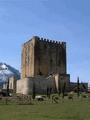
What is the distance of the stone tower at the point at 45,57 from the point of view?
114500 millimetres

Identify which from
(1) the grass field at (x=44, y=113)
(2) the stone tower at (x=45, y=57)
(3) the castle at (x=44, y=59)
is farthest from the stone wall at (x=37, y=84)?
(1) the grass field at (x=44, y=113)

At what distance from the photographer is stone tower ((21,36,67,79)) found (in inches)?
4508

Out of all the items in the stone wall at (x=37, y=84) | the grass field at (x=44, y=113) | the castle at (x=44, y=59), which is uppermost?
the castle at (x=44, y=59)

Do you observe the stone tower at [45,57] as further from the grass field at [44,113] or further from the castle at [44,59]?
the grass field at [44,113]

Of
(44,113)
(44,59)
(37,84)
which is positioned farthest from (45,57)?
(44,113)

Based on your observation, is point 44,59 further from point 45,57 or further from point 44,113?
point 44,113

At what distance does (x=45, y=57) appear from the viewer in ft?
377

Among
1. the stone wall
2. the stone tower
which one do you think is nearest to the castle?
the stone tower

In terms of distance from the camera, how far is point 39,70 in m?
115

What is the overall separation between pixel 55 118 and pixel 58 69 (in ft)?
272

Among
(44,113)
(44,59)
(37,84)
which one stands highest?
(44,59)

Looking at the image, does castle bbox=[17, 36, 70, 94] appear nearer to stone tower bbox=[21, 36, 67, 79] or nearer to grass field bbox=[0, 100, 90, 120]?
stone tower bbox=[21, 36, 67, 79]

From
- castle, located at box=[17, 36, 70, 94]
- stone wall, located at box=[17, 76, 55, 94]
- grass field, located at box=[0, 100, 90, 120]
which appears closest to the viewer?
grass field, located at box=[0, 100, 90, 120]

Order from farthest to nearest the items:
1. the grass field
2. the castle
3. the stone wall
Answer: the castle < the stone wall < the grass field
